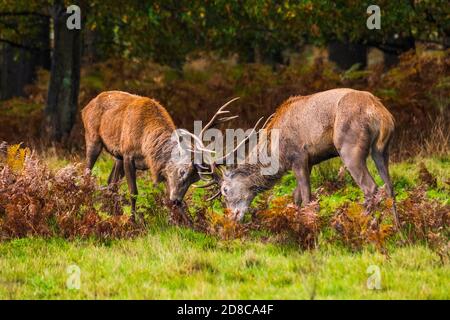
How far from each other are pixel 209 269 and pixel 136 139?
136 inches

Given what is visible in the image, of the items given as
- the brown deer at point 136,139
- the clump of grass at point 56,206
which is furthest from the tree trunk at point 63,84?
the clump of grass at point 56,206

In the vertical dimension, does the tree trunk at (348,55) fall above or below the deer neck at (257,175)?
above

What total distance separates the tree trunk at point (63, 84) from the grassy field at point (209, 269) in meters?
6.90

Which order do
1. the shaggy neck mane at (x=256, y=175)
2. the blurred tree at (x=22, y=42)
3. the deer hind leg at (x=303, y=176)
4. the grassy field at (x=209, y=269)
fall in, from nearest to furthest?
1. the grassy field at (x=209, y=269)
2. the deer hind leg at (x=303, y=176)
3. the shaggy neck mane at (x=256, y=175)
4. the blurred tree at (x=22, y=42)


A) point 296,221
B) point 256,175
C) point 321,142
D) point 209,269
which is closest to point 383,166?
point 321,142

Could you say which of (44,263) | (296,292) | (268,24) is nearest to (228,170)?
(44,263)

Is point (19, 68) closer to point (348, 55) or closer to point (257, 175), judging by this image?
point (348, 55)

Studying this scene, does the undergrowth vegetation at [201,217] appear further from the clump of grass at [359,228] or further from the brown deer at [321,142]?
the brown deer at [321,142]

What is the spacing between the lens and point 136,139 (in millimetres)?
10766

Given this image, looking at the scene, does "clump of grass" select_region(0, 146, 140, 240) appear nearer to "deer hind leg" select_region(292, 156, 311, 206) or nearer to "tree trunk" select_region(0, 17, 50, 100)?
"deer hind leg" select_region(292, 156, 311, 206)

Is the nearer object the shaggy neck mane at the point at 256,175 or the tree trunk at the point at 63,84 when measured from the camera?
the shaggy neck mane at the point at 256,175

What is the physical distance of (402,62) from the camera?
51.1ft

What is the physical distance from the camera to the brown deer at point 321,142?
364 inches

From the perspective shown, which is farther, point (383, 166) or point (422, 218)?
point (383, 166)
